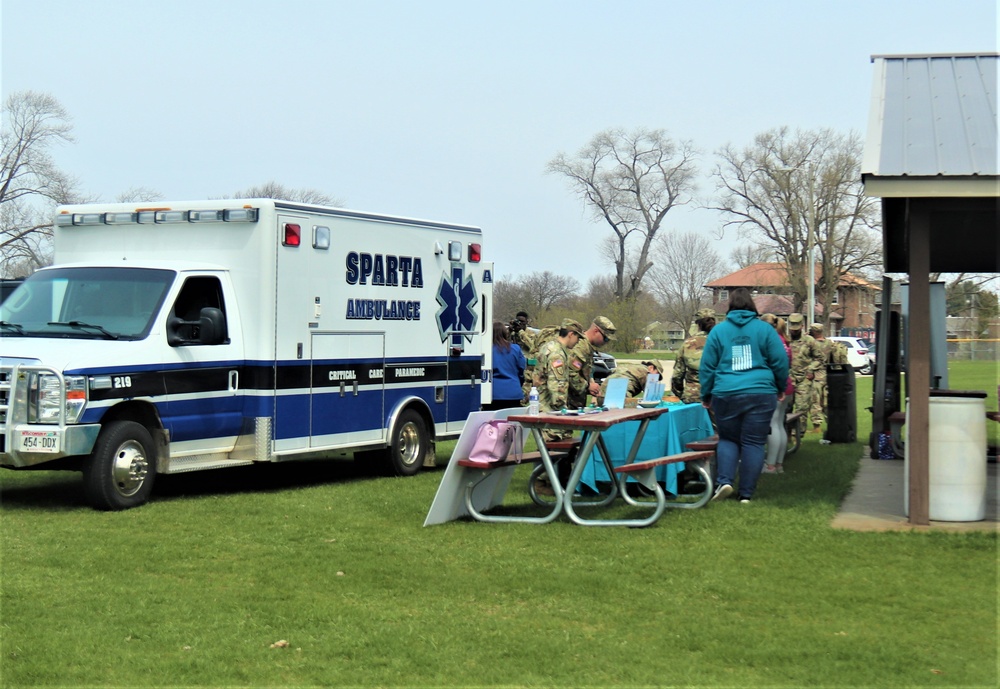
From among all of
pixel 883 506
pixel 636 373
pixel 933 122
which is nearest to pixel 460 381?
pixel 636 373

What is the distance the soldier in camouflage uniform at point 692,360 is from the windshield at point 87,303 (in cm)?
535

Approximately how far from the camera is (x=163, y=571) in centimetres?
782

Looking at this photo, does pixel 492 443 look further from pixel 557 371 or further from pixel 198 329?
pixel 198 329

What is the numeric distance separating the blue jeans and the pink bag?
1918mm

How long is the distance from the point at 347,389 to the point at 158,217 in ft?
8.36

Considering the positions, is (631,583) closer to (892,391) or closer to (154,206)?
(154,206)

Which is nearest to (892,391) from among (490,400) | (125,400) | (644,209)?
(490,400)

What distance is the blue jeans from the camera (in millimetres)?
10094

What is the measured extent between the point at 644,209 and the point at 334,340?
2383 inches

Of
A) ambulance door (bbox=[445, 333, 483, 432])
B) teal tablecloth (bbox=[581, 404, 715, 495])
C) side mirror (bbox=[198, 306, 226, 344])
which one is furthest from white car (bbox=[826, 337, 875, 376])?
side mirror (bbox=[198, 306, 226, 344])

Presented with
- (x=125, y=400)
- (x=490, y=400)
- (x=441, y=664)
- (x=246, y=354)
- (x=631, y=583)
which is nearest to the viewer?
(x=441, y=664)

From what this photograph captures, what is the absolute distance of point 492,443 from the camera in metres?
9.58

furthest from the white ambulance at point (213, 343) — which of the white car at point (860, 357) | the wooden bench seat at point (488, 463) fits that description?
the white car at point (860, 357)

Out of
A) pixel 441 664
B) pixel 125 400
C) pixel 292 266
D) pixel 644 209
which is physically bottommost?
pixel 441 664
